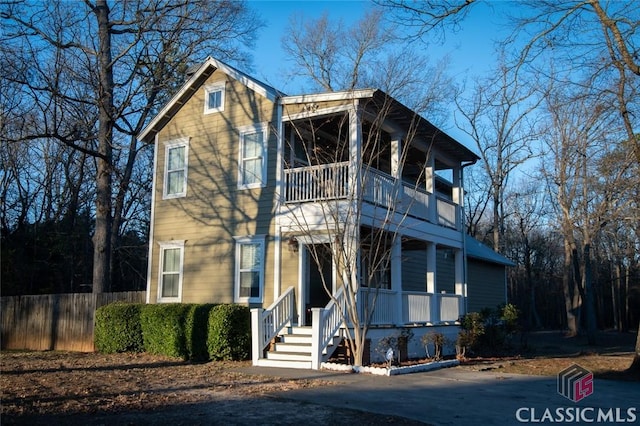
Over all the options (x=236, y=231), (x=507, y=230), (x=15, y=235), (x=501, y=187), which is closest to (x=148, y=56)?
(x=236, y=231)

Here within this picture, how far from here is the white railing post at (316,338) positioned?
1265 centimetres

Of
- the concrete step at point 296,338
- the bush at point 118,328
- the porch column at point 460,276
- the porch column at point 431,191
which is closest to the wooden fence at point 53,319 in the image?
the bush at point 118,328

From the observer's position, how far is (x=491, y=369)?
13688 millimetres

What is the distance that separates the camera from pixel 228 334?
561 inches

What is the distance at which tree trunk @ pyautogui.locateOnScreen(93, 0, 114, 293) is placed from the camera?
66.8ft

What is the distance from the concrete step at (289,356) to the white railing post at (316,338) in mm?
344

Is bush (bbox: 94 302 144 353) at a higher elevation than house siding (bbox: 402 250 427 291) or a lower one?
lower

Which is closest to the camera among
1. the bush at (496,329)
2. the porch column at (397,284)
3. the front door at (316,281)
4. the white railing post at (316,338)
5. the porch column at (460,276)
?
the white railing post at (316,338)

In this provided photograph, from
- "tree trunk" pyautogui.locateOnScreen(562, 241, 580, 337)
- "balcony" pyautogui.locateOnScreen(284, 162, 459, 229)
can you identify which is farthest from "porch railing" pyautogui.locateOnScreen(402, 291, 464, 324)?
"tree trunk" pyautogui.locateOnScreen(562, 241, 580, 337)

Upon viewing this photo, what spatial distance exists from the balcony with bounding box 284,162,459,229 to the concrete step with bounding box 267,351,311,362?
3.68 m

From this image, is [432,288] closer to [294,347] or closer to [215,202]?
[294,347]

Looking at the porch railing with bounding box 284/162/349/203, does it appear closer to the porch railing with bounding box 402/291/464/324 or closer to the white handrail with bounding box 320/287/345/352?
the white handrail with bounding box 320/287/345/352

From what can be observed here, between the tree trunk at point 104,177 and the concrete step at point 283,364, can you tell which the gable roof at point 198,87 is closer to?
the tree trunk at point 104,177

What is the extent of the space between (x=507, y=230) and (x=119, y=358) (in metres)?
42.4
